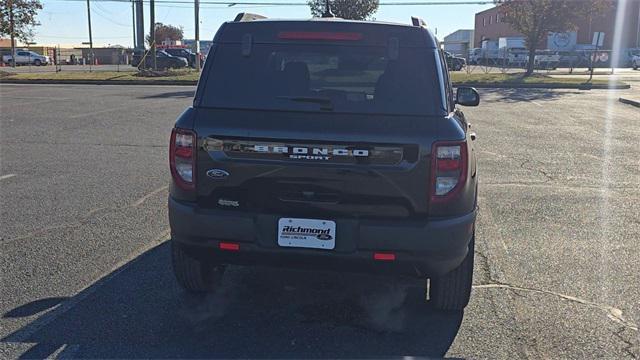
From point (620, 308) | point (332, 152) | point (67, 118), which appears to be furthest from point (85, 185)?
point (67, 118)

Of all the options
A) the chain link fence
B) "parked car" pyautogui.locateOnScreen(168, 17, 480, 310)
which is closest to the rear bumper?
"parked car" pyautogui.locateOnScreen(168, 17, 480, 310)

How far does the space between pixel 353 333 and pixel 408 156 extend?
118 cm

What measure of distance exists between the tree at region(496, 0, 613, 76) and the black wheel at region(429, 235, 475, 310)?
3129cm

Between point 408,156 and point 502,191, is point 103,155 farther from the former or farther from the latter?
point 408,156

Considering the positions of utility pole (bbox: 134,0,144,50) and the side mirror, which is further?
utility pole (bbox: 134,0,144,50)

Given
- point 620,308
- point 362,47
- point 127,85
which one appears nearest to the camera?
point 362,47

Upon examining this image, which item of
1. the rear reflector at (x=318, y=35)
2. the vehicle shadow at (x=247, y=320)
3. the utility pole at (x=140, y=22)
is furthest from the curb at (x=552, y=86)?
the utility pole at (x=140, y=22)

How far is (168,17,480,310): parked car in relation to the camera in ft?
11.8

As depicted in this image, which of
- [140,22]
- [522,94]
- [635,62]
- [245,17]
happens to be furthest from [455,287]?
[635,62]

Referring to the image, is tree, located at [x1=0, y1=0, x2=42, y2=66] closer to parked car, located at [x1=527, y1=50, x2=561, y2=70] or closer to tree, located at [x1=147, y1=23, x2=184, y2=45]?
parked car, located at [x1=527, y1=50, x2=561, y2=70]

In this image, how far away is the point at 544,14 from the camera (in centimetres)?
3269

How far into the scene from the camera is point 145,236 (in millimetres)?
5910

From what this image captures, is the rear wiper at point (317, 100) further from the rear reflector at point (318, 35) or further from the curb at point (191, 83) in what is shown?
the curb at point (191, 83)

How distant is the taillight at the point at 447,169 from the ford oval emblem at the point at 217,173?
1183mm
